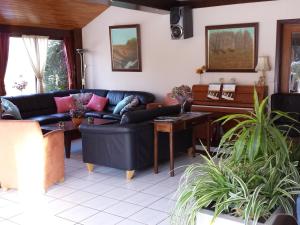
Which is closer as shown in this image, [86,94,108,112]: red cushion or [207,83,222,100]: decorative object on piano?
[207,83,222,100]: decorative object on piano

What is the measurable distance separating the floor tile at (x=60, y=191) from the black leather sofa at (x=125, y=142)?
0.63 m

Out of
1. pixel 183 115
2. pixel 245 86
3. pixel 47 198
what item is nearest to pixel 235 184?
pixel 47 198

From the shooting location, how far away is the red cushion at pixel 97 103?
25.4 feet

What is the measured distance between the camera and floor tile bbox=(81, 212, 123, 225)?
3.42 meters

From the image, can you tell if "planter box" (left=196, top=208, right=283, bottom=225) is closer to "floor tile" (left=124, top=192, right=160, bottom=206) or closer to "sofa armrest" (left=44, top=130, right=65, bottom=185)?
"floor tile" (left=124, top=192, right=160, bottom=206)

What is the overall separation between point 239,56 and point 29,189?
432 cm

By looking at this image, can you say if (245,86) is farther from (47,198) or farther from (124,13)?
(47,198)

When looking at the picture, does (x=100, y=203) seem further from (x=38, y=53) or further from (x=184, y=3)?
(x=38, y=53)

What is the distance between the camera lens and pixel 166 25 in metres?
7.32

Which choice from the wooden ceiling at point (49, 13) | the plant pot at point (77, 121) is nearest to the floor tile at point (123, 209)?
the plant pot at point (77, 121)

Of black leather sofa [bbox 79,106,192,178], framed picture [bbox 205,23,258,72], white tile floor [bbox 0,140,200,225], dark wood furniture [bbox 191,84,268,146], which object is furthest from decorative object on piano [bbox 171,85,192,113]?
framed picture [bbox 205,23,258,72]

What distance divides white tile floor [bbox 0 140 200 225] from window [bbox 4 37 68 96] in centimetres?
346

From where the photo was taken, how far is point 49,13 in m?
7.34

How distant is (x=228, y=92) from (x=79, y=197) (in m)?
3.49
